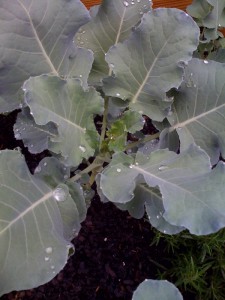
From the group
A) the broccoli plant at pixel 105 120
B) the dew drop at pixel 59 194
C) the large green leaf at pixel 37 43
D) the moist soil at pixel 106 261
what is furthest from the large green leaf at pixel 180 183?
the moist soil at pixel 106 261

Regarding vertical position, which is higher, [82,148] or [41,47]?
[41,47]

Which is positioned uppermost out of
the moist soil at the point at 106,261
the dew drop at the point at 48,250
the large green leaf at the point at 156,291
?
the dew drop at the point at 48,250

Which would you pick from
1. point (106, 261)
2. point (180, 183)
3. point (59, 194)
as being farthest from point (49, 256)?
point (106, 261)

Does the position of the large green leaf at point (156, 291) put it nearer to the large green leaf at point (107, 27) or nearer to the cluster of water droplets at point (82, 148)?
the cluster of water droplets at point (82, 148)

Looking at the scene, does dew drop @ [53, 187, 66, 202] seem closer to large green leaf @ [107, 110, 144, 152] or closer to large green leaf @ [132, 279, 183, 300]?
large green leaf @ [107, 110, 144, 152]

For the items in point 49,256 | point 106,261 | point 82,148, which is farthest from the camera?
point 106,261

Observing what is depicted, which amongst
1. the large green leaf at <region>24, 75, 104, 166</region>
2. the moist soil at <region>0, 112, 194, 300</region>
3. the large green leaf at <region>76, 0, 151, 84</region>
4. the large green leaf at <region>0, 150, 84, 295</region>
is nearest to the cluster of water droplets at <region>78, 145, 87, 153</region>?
the large green leaf at <region>24, 75, 104, 166</region>

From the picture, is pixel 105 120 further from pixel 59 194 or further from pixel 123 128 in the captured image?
pixel 59 194
